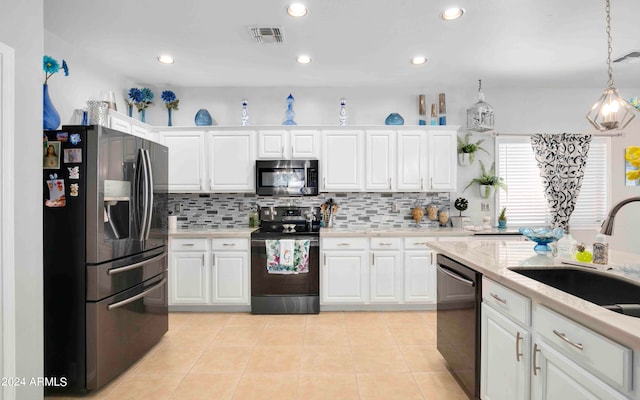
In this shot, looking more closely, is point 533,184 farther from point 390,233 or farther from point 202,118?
point 202,118

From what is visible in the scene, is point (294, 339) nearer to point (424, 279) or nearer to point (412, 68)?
point (424, 279)

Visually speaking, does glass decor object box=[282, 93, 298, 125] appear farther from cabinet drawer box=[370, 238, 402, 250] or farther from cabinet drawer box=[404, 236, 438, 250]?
cabinet drawer box=[404, 236, 438, 250]

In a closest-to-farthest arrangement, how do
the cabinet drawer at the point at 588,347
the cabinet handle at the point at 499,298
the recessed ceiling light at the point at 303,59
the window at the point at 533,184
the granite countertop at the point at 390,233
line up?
the cabinet drawer at the point at 588,347 < the cabinet handle at the point at 499,298 < the recessed ceiling light at the point at 303,59 < the granite countertop at the point at 390,233 < the window at the point at 533,184

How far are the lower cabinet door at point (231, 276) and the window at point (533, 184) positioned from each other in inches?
135

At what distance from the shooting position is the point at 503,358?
1767mm

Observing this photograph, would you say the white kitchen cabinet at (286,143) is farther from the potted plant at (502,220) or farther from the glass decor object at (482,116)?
the potted plant at (502,220)

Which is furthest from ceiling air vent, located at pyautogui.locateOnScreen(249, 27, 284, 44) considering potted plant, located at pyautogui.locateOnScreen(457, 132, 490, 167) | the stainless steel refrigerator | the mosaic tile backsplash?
potted plant, located at pyautogui.locateOnScreen(457, 132, 490, 167)

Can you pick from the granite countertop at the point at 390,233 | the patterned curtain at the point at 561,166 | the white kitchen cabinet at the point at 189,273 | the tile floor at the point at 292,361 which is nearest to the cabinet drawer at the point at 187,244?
the white kitchen cabinet at the point at 189,273

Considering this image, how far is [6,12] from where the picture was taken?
1.72 metres

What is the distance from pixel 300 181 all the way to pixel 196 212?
1.50m

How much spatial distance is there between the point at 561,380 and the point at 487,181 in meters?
3.57

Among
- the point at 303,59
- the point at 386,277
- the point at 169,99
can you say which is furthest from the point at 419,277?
the point at 169,99

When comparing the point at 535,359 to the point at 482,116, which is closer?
the point at 535,359

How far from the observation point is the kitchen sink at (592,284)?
1654mm
